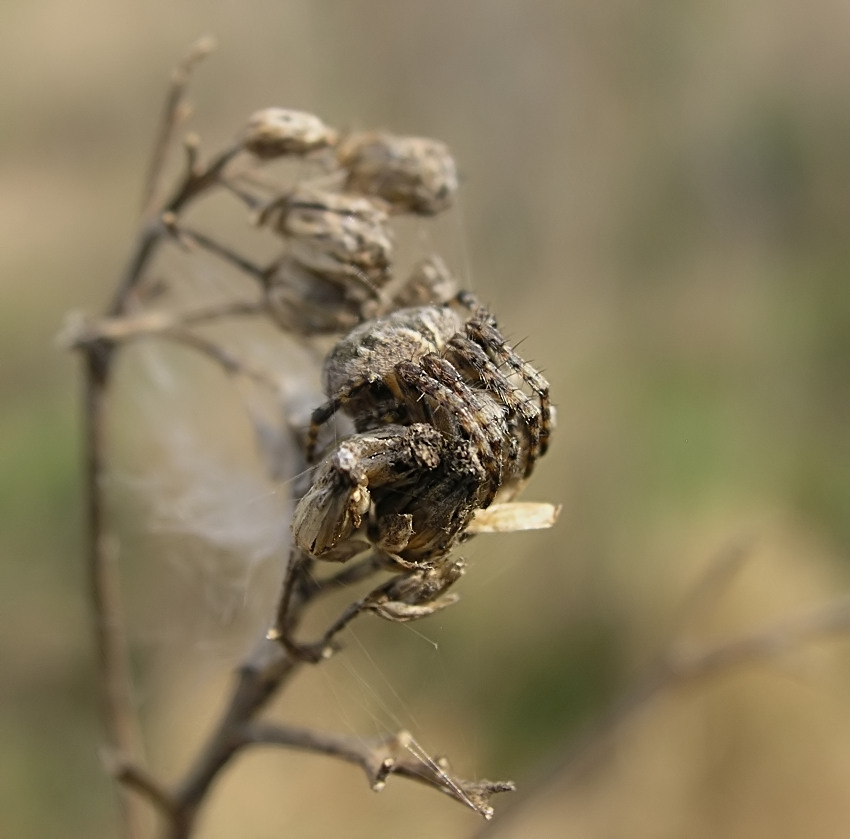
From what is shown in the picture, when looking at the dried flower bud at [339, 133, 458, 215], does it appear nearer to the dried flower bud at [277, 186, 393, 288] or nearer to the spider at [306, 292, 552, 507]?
the dried flower bud at [277, 186, 393, 288]

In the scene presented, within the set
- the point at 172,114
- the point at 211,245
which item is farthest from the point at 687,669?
the point at 172,114

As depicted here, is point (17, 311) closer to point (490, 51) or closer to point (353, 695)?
point (490, 51)

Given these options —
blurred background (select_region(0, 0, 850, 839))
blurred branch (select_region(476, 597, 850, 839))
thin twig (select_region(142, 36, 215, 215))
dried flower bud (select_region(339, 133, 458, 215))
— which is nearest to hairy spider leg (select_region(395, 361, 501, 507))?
blurred background (select_region(0, 0, 850, 839))

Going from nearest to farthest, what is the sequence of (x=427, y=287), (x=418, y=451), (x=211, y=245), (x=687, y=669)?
(x=418, y=451), (x=427, y=287), (x=211, y=245), (x=687, y=669)

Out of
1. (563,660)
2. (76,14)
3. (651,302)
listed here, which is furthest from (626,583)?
(76,14)

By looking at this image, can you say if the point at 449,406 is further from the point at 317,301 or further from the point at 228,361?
the point at 228,361

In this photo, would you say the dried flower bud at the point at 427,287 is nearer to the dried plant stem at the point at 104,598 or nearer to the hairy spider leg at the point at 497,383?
the hairy spider leg at the point at 497,383
